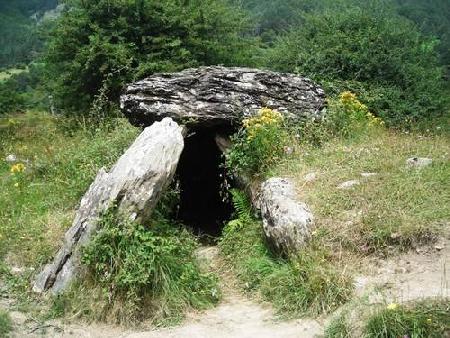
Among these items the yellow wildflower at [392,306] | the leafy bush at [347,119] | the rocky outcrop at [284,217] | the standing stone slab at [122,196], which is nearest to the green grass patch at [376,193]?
the rocky outcrop at [284,217]

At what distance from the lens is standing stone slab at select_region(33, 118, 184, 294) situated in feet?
20.6

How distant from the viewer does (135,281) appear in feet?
18.8

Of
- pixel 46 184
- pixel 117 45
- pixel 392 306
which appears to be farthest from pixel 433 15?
pixel 392 306

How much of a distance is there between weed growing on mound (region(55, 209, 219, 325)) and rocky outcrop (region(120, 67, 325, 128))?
2964mm

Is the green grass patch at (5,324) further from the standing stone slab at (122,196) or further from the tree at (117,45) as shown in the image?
the tree at (117,45)

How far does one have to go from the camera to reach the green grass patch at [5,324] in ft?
17.1

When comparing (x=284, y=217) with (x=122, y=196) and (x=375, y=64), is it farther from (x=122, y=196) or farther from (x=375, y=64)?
(x=375, y=64)

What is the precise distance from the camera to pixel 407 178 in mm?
6660

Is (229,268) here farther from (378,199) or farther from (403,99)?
(403,99)

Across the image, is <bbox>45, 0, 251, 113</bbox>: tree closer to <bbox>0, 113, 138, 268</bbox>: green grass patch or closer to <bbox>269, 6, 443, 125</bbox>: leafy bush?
<bbox>0, 113, 138, 268</bbox>: green grass patch

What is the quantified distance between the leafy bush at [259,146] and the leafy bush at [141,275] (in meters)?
2.18

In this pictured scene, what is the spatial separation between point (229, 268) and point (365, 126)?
3.76 metres

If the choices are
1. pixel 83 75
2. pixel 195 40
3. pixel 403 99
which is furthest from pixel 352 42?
pixel 83 75

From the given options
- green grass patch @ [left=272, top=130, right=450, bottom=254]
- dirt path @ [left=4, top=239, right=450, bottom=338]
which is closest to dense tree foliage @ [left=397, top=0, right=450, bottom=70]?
green grass patch @ [left=272, top=130, right=450, bottom=254]
